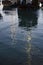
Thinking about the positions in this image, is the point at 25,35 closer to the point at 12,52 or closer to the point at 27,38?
the point at 27,38

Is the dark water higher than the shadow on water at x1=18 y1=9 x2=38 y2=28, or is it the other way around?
the dark water

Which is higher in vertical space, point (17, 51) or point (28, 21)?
point (17, 51)

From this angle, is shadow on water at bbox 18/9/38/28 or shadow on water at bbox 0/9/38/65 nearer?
shadow on water at bbox 0/9/38/65

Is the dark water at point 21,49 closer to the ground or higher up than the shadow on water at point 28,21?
higher up

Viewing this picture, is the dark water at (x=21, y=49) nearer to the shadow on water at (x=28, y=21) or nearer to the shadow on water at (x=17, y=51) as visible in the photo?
the shadow on water at (x=17, y=51)

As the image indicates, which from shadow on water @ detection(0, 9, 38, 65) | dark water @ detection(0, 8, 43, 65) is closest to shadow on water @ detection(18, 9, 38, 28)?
dark water @ detection(0, 8, 43, 65)

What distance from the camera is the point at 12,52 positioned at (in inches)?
818

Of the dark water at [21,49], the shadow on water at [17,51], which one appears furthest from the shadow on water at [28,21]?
the shadow on water at [17,51]

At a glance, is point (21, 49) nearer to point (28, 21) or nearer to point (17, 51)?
point (17, 51)

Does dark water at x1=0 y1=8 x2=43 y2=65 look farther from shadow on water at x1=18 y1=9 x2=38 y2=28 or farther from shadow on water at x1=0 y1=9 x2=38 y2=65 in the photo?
shadow on water at x1=18 y1=9 x2=38 y2=28

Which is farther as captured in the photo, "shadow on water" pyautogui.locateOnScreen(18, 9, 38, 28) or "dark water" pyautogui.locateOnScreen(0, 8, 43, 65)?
"shadow on water" pyautogui.locateOnScreen(18, 9, 38, 28)

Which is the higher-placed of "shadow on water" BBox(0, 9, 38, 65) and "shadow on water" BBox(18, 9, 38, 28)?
"shadow on water" BBox(0, 9, 38, 65)

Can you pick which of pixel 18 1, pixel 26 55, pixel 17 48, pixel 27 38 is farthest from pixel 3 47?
pixel 18 1

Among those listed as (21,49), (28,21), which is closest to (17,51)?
(21,49)
